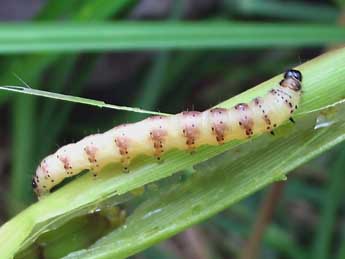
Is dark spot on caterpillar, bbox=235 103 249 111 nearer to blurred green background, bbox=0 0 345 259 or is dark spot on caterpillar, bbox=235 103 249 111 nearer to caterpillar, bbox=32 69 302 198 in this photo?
caterpillar, bbox=32 69 302 198

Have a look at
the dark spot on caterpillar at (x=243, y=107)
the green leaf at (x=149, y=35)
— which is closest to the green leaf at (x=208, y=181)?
the dark spot on caterpillar at (x=243, y=107)

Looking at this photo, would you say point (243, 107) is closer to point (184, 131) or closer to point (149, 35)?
point (184, 131)

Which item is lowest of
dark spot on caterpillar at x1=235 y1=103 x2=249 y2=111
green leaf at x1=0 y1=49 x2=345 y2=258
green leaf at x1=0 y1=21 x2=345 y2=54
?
green leaf at x1=0 y1=49 x2=345 y2=258

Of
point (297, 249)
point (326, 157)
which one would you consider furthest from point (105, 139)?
point (326, 157)

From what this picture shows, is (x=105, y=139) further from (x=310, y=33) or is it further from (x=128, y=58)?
(x=128, y=58)

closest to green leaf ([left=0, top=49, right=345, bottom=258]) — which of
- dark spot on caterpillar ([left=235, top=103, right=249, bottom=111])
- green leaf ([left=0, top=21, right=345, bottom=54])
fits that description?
dark spot on caterpillar ([left=235, top=103, right=249, bottom=111])
